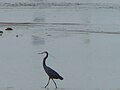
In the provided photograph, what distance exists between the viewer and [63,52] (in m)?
14.0

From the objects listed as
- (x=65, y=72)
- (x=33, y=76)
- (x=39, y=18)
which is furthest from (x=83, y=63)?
(x=39, y=18)

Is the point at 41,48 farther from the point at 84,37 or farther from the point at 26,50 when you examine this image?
the point at 84,37

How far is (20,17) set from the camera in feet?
83.1

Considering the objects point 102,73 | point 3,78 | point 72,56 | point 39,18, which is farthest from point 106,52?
point 39,18

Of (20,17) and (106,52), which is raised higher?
(106,52)

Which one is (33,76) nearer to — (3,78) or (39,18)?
(3,78)

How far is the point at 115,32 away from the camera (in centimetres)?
1956

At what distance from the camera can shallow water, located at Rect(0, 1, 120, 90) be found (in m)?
9.97

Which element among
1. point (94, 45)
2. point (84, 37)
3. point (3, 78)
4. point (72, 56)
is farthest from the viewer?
point (84, 37)

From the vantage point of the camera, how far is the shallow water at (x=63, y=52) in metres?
9.97

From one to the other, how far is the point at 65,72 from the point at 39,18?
46.6 feet

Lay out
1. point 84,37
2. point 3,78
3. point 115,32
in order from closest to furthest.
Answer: point 3,78
point 84,37
point 115,32

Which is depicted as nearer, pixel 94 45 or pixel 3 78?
pixel 3 78

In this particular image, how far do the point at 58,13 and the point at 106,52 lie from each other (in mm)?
14155
